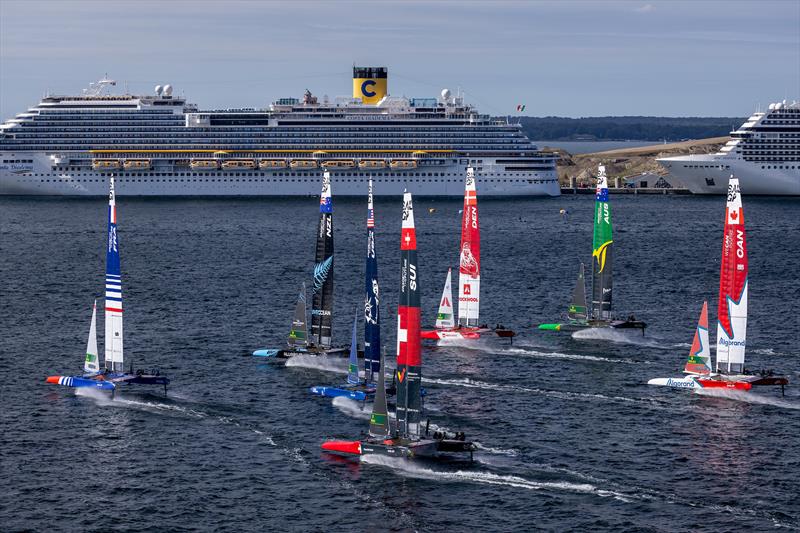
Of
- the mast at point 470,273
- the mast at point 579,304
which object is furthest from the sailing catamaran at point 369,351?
the mast at point 579,304

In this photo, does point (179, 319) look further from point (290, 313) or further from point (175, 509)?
point (175, 509)

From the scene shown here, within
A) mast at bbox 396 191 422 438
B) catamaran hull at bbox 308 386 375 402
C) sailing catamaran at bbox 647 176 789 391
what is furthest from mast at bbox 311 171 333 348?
mast at bbox 396 191 422 438

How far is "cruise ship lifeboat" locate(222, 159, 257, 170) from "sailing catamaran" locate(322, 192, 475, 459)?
13990cm

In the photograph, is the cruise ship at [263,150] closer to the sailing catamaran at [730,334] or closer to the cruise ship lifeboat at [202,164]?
the cruise ship lifeboat at [202,164]

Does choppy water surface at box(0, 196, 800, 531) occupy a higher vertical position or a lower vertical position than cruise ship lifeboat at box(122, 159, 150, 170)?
lower

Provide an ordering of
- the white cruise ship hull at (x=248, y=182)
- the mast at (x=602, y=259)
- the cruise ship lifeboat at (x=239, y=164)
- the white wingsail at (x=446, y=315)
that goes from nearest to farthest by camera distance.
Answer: the white wingsail at (x=446, y=315) < the mast at (x=602, y=259) < the white cruise ship hull at (x=248, y=182) < the cruise ship lifeboat at (x=239, y=164)

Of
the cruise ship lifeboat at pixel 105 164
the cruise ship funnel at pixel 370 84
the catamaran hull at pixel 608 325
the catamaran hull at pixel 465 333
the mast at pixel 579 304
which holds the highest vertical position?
the cruise ship funnel at pixel 370 84

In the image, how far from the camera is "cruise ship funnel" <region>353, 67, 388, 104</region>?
649 ft

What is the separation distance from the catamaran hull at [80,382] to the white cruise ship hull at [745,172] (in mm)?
139923

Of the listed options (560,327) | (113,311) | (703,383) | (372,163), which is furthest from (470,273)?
(372,163)

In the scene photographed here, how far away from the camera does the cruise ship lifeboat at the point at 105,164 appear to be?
18400 centimetres

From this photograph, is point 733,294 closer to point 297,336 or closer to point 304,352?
point 304,352

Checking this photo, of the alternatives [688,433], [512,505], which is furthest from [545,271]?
[512,505]

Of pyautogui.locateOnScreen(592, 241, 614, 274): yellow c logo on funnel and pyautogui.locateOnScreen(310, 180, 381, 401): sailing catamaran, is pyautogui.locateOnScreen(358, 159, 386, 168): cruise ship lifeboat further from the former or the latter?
pyautogui.locateOnScreen(310, 180, 381, 401): sailing catamaran
